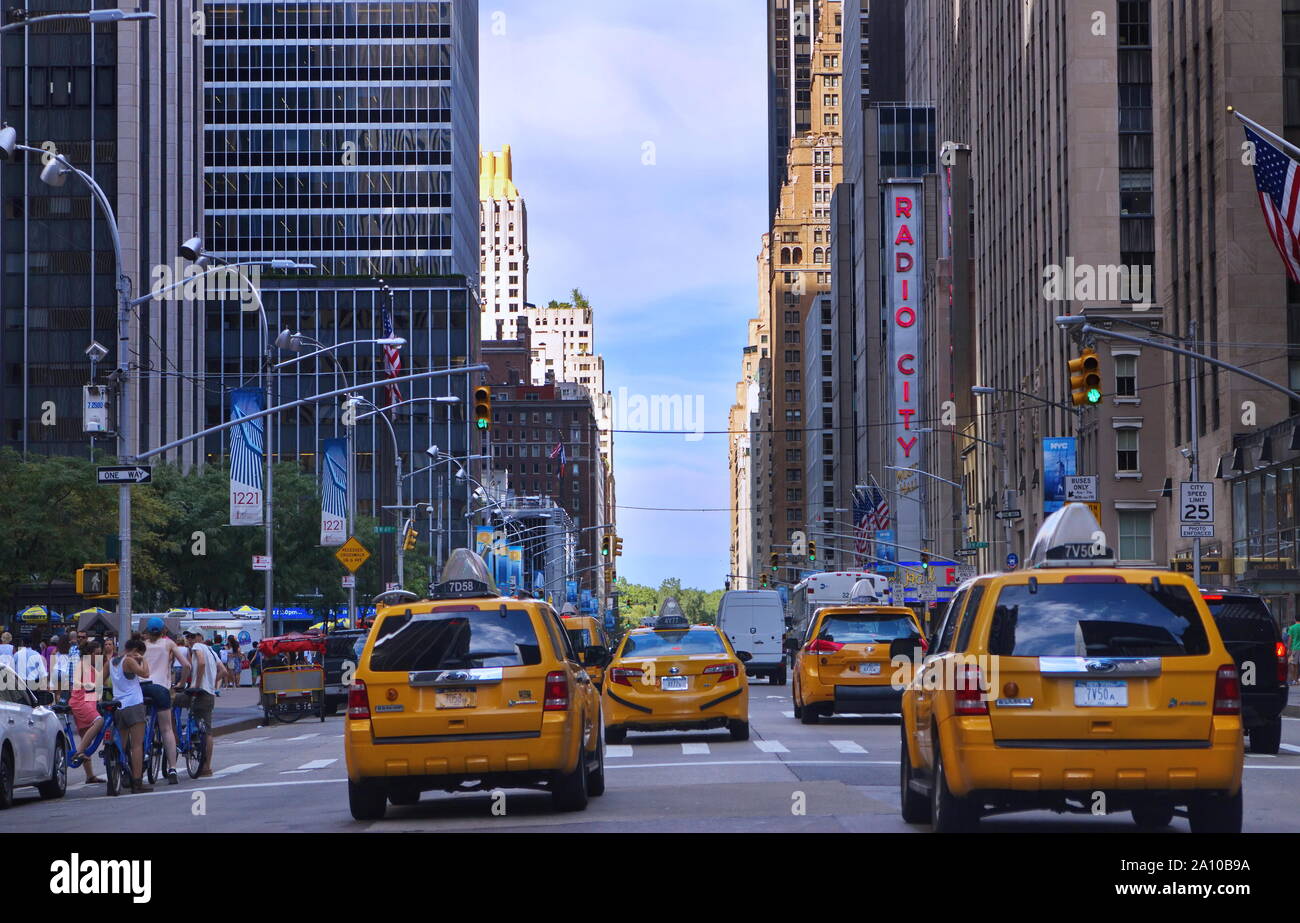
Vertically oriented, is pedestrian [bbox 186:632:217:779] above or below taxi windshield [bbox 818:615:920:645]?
below

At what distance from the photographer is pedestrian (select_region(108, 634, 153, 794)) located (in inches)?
853

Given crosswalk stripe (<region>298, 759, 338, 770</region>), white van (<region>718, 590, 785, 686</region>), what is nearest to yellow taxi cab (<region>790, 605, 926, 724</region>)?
crosswalk stripe (<region>298, 759, 338, 770</region>)

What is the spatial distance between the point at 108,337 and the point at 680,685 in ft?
250

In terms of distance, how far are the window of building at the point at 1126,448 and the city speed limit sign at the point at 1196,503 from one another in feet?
97.3

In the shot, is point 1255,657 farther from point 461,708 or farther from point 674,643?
point 461,708

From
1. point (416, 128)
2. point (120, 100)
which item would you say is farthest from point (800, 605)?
point (416, 128)

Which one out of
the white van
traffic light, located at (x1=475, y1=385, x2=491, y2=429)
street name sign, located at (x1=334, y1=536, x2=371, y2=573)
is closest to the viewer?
traffic light, located at (x1=475, y1=385, x2=491, y2=429)

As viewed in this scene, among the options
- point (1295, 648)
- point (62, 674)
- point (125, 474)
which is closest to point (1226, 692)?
point (125, 474)

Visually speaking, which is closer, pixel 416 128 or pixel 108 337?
pixel 108 337

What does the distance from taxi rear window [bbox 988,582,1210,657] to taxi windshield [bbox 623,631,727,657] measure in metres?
13.2

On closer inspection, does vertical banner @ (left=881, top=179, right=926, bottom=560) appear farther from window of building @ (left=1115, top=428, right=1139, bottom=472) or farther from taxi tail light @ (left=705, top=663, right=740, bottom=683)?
taxi tail light @ (left=705, top=663, right=740, bottom=683)

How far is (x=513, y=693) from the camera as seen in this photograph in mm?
15516

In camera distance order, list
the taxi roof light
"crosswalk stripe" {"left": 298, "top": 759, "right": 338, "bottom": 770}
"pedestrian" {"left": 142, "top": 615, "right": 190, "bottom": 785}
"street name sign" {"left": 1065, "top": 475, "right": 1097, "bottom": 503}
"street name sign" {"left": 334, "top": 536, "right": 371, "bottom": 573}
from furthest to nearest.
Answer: "street name sign" {"left": 1065, "top": 475, "right": 1097, "bottom": 503} → "street name sign" {"left": 334, "top": 536, "right": 371, "bottom": 573} → "crosswalk stripe" {"left": 298, "top": 759, "right": 338, "bottom": 770} → "pedestrian" {"left": 142, "top": 615, "right": 190, "bottom": 785} → the taxi roof light
